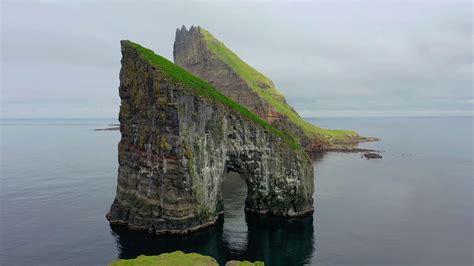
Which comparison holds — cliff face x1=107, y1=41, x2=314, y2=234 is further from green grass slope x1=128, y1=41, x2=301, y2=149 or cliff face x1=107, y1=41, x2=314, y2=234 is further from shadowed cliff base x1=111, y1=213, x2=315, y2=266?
shadowed cliff base x1=111, y1=213, x2=315, y2=266

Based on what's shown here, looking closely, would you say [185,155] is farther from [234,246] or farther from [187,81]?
[234,246]

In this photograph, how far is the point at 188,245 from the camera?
58.8m

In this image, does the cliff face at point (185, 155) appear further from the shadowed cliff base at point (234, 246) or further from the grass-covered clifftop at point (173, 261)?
the grass-covered clifftop at point (173, 261)

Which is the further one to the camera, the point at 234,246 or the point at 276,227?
the point at 276,227

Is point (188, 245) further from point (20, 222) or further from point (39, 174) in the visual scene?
point (39, 174)

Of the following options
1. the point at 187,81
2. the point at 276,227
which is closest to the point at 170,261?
the point at 276,227

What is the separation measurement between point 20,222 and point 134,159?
88.1 ft

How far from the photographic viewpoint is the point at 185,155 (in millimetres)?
63469

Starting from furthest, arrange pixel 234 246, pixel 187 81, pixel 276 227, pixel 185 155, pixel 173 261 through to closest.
A: pixel 276 227
pixel 187 81
pixel 185 155
pixel 234 246
pixel 173 261

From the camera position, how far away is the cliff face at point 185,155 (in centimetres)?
6319

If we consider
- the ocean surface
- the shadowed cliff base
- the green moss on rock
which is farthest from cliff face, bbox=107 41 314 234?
the green moss on rock

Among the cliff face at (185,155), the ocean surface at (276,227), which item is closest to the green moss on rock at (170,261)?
the ocean surface at (276,227)

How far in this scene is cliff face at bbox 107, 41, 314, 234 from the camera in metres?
63.2

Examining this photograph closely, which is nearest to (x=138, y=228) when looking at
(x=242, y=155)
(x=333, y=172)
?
(x=242, y=155)
